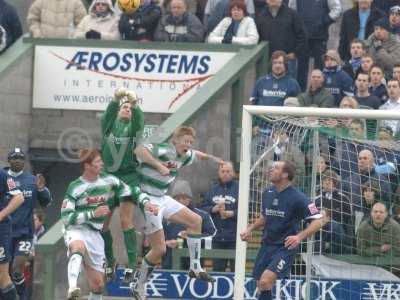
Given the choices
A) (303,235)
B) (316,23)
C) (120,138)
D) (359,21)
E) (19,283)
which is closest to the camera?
(303,235)

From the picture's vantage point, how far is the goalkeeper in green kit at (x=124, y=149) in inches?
674

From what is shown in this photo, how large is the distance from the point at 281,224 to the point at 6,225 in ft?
12.1

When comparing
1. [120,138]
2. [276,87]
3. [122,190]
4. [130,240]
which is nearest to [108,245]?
[130,240]

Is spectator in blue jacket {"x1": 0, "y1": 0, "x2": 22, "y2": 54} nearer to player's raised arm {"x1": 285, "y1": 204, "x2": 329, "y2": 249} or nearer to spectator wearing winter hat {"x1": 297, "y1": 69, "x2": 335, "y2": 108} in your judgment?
spectator wearing winter hat {"x1": 297, "y1": 69, "x2": 335, "y2": 108}

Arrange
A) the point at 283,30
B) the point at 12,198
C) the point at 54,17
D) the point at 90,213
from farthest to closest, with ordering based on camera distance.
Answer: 1. the point at 54,17
2. the point at 283,30
3. the point at 12,198
4. the point at 90,213

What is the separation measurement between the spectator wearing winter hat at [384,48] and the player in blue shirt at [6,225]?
198 inches

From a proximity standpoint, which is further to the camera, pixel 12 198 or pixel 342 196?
pixel 12 198

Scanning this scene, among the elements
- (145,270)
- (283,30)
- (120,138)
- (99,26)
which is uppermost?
(99,26)

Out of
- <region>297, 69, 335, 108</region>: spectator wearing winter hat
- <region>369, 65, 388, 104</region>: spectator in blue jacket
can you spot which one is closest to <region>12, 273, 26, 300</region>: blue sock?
<region>297, 69, 335, 108</region>: spectator wearing winter hat

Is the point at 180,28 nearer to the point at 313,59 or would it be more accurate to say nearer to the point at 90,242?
the point at 313,59

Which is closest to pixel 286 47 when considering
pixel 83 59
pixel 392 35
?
pixel 392 35

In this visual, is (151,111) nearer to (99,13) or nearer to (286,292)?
(99,13)

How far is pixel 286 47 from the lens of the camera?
21.4m

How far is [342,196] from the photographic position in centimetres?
1802
